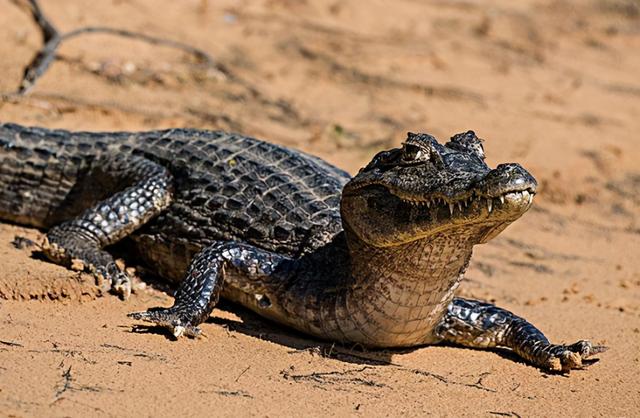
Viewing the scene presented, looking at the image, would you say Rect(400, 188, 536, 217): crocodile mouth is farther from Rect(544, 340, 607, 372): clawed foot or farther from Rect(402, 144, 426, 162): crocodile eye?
Rect(544, 340, 607, 372): clawed foot

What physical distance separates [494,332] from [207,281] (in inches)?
64.6

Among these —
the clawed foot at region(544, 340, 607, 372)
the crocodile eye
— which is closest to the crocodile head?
the crocodile eye

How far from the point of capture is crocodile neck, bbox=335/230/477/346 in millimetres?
4969

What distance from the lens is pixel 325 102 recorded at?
34.3ft

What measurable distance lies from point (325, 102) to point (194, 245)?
4.44 metres

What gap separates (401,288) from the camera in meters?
5.17

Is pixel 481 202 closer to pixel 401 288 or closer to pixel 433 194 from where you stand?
pixel 433 194

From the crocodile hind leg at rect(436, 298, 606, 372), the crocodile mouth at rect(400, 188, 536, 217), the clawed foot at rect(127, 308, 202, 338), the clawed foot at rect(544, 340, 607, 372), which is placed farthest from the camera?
the crocodile hind leg at rect(436, 298, 606, 372)

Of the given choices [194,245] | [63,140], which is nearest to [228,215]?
[194,245]

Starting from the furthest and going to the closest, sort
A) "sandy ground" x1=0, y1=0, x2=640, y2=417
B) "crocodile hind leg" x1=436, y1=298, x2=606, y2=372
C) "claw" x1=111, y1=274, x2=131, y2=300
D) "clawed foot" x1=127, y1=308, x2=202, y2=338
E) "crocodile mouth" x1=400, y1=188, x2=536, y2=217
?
"claw" x1=111, y1=274, x2=131, y2=300, "crocodile hind leg" x1=436, y1=298, x2=606, y2=372, "clawed foot" x1=127, y1=308, x2=202, y2=338, "sandy ground" x1=0, y1=0, x2=640, y2=417, "crocodile mouth" x1=400, y1=188, x2=536, y2=217

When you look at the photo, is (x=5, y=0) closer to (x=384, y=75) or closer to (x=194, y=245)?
(x=384, y=75)

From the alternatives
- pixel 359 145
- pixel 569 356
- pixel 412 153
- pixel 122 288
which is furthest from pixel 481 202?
pixel 359 145

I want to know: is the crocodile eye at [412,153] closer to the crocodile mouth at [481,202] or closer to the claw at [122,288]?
the crocodile mouth at [481,202]

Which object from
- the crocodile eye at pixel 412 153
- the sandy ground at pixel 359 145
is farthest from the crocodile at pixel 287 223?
the sandy ground at pixel 359 145
